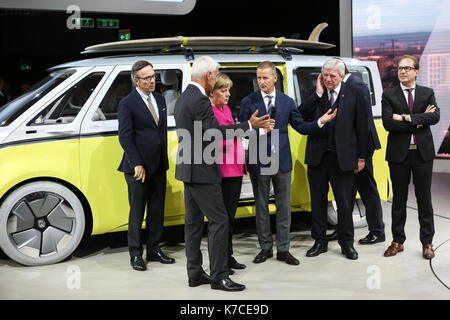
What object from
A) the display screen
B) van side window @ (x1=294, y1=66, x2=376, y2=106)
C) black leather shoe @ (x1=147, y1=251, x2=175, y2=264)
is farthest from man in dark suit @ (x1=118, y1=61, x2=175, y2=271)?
the display screen

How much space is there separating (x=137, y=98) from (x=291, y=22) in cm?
526

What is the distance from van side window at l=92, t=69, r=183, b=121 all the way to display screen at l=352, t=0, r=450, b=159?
5.23 meters

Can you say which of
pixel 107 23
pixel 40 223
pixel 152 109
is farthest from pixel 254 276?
pixel 107 23

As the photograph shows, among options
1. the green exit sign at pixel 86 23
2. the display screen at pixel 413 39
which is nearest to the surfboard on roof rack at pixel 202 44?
the display screen at pixel 413 39

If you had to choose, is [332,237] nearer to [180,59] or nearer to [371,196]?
[371,196]

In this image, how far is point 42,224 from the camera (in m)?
4.09

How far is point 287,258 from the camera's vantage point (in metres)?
4.16

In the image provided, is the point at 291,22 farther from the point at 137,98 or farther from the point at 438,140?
the point at 137,98

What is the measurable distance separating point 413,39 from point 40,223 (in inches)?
263

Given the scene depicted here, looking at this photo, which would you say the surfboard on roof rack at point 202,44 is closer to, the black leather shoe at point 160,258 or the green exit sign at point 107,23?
the black leather shoe at point 160,258

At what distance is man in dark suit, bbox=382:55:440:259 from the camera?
4070 mm

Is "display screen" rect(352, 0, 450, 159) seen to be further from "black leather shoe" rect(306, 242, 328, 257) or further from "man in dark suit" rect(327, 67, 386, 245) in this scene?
"black leather shoe" rect(306, 242, 328, 257)

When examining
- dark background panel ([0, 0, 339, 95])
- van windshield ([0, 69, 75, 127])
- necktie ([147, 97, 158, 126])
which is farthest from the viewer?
dark background panel ([0, 0, 339, 95])

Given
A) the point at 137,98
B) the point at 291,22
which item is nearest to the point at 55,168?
the point at 137,98
